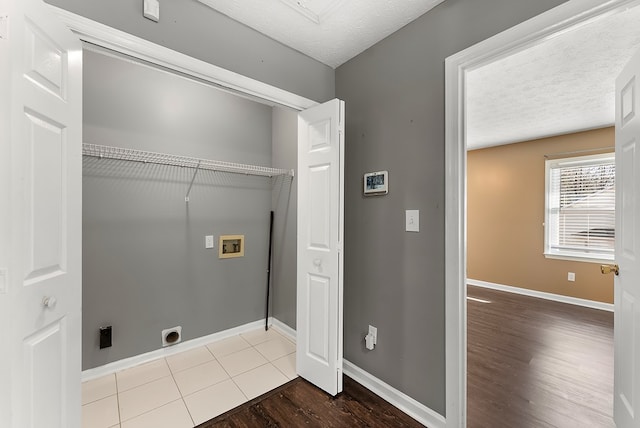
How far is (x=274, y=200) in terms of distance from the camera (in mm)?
3098

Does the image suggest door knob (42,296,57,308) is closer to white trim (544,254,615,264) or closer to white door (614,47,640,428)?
white door (614,47,640,428)

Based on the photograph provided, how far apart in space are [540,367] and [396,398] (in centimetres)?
149

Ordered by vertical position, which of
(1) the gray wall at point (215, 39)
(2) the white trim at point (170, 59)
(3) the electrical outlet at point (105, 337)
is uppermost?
(1) the gray wall at point (215, 39)

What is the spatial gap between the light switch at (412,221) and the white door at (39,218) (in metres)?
1.79

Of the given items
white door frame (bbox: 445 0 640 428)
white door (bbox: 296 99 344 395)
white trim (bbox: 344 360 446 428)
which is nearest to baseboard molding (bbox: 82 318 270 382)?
white door (bbox: 296 99 344 395)

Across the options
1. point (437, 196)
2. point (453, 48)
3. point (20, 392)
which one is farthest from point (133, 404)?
point (453, 48)

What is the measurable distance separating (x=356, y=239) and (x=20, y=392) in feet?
6.07

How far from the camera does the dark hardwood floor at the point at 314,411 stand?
1660mm

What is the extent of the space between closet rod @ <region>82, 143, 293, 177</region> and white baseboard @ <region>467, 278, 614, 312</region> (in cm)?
435

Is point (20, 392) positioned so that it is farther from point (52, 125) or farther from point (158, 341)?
point (158, 341)

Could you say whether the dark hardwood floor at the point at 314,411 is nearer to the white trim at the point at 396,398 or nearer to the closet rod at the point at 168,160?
the white trim at the point at 396,398

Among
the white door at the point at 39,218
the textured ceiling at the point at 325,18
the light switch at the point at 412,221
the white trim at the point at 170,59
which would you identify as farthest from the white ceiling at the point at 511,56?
the light switch at the point at 412,221

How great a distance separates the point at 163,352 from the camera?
241 centimetres

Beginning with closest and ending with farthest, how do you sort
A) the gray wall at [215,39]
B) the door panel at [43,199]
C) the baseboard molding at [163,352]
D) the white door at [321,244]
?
1. the door panel at [43,199]
2. the gray wall at [215,39]
3. the white door at [321,244]
4. the baseboard molding at [163,352]
